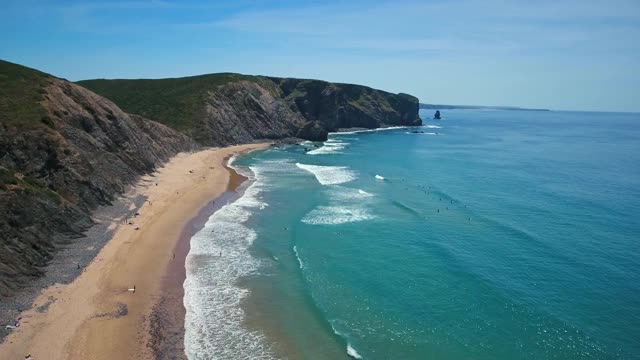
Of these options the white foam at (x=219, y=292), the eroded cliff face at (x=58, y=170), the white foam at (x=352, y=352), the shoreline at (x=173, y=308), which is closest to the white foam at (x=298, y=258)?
the white foam at (x=219, y=292)

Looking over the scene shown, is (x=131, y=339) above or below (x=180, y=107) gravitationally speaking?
below

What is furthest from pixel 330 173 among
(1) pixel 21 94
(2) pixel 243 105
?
(2) pixel 243 105

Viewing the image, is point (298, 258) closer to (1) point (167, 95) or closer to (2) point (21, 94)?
(2) point (21, 94)

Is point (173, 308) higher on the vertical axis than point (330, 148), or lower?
lower

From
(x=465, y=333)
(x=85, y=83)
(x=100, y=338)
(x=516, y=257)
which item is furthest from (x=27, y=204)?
(x=85, y=83)

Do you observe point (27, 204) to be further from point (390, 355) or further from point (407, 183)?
point (407, 183)

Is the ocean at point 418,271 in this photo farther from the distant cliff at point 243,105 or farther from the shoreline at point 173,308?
the distant cliff at point 243,105
